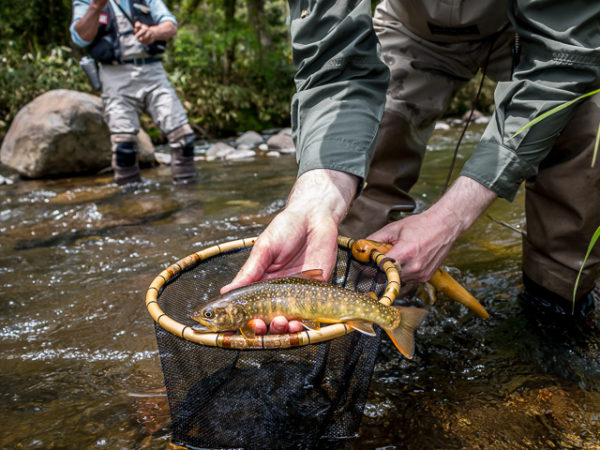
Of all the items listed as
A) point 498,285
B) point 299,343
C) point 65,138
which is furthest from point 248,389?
→ point 65,138

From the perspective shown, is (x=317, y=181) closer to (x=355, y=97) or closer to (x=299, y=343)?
(x=355, y=97)

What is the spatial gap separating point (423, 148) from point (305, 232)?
153cm

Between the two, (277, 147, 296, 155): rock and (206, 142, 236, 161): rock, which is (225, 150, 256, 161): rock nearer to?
(206, 142, 236, 161): rock

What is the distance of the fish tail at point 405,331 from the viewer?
67.1 inches

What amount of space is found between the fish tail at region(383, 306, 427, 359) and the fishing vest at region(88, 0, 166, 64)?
19.4ft

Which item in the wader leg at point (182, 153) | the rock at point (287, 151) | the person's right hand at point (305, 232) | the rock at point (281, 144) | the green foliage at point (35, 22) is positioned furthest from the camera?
the green foliage at point (35, 22)

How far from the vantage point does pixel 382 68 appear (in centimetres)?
230

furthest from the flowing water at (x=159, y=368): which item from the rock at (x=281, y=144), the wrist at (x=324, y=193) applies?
the rock at (x=281, y=144)

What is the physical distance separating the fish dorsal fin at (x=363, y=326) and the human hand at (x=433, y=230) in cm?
37

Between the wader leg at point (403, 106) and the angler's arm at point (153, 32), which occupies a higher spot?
the angler's arm at point (153, 32)

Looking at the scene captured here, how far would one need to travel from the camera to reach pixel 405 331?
1.73 metres

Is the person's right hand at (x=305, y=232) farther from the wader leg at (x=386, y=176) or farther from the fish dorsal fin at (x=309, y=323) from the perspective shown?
the wader leg at (x=386, y=176)

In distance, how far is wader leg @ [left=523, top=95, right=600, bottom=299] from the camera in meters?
2.26

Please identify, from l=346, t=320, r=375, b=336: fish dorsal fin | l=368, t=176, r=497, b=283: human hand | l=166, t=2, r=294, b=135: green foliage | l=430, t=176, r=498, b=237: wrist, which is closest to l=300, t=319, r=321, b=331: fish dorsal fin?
l=346, t=320, r=375, b=336: fish dorsal fin
